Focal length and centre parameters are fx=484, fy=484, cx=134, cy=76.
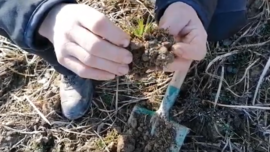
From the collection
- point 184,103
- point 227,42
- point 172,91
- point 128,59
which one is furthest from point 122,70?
point 227,42

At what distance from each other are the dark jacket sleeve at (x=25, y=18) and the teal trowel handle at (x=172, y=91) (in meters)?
0.45

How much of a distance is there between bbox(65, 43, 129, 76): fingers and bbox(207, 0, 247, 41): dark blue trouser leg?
57cm

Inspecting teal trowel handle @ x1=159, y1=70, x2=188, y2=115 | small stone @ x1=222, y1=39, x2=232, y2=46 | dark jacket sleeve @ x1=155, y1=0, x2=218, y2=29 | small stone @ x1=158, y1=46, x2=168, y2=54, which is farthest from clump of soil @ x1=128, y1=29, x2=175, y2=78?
small stone @ x1=222, y1=39, x2=232, y2=46

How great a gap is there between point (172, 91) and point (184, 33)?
35 centimetres

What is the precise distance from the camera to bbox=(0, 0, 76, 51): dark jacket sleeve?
1242 mm

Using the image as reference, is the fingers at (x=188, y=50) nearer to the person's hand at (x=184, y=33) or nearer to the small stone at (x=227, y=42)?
the person's hand at (x=184, y=33)

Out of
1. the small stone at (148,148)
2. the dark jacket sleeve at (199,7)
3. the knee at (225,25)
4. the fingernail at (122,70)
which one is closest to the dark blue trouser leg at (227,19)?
the knee at (225,25)

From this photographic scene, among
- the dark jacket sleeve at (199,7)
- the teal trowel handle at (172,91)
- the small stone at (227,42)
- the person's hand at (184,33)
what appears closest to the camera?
the person's hand at (184,33)

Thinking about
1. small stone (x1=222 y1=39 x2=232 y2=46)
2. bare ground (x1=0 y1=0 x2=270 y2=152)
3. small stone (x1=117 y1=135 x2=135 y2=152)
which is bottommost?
small stone (x1=117 y1=135 x2=135 y2=152)

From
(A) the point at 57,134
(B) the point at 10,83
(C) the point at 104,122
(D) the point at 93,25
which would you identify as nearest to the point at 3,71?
(B) the point at 10,83

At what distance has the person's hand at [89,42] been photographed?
3.64ft

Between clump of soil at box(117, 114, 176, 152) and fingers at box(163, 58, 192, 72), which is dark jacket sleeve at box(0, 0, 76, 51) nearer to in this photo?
fingers at box(163, 58, 192, 72)

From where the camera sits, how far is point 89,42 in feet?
3.66

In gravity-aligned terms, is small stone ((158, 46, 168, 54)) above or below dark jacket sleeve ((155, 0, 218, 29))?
below
